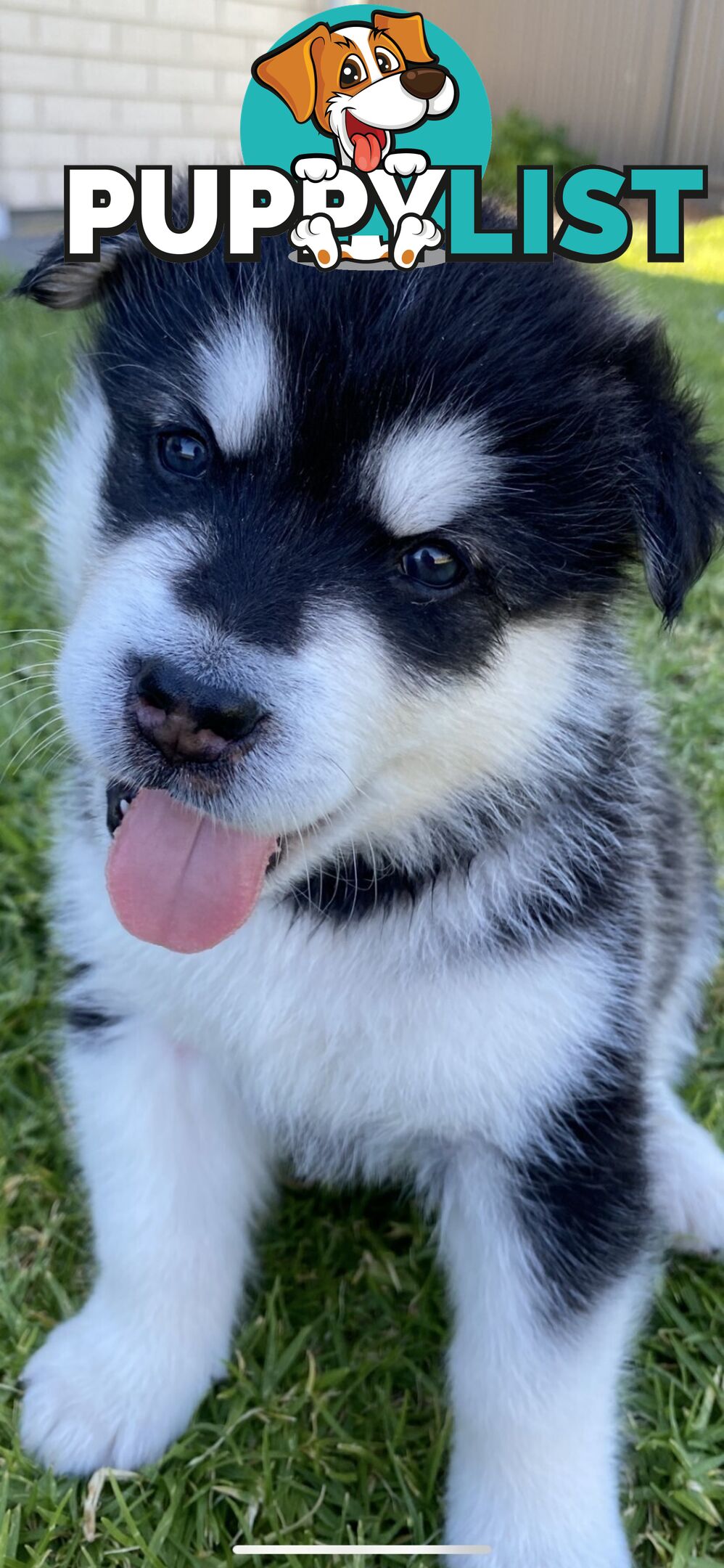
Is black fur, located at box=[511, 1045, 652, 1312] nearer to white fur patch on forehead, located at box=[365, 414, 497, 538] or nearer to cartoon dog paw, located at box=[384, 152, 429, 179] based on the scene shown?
white fur patch on forehead, located at box=[365, 414, 497, 538]

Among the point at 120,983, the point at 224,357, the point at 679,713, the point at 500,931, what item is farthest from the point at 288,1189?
the point at 679,713

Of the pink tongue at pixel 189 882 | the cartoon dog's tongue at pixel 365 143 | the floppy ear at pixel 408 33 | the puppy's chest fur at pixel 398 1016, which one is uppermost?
the floppy ear at pixel 408 33

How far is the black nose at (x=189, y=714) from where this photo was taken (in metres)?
1.48

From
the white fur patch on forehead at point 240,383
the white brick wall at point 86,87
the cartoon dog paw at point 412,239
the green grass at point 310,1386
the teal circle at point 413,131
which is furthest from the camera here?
the white brick wall at point 86,87

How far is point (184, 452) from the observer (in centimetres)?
176

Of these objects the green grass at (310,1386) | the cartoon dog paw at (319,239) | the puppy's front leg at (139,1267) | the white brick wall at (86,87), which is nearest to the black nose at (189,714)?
the cartoon dog paw at (319,239)

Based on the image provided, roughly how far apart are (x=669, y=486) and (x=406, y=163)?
0.58m

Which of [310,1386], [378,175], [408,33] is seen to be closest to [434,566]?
[378,175]

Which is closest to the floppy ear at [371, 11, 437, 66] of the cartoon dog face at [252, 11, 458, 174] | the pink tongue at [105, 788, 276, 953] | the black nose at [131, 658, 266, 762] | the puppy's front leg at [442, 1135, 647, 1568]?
the cartoon dog face at [252, 11, 458, 174]

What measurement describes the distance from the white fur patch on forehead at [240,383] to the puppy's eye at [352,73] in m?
0.40

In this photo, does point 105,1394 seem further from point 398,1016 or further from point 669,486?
point 669,486

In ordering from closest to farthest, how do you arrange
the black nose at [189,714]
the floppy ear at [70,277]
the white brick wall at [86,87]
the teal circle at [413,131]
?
the black nose at [189,714] < the teal circle at [413,131] < the floppy ear at [70,277] < the white brick wall at [86,87]

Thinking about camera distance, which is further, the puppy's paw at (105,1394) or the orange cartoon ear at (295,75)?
the puppy's paw at (105,1394)

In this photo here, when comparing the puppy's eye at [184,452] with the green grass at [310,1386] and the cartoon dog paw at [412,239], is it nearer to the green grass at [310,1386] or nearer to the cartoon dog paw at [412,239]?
the cartoon dog paw at [412,239]
